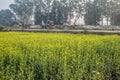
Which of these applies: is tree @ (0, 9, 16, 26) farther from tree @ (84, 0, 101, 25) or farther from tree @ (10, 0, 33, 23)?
tree @ (84, 0, 101, 25)

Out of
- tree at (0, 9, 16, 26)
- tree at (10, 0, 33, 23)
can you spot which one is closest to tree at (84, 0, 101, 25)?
tree at (10, 0, 33, 23)

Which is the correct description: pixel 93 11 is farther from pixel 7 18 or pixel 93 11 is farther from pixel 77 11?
pixel 7 18

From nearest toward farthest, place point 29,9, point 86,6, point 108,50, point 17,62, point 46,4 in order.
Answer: point 17,62 < point 108,50 < point 86,6 < point 46,4 < point 29,9

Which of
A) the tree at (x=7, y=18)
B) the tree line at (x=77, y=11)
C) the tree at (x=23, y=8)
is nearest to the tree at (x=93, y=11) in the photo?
the tree line at (x=77, y=11)

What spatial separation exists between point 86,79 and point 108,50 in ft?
11.1

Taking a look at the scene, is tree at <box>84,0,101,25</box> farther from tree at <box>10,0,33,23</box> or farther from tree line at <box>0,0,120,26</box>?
tree at <box>10,0,33,23</box>

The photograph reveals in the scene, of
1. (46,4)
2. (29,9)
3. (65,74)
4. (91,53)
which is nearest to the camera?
(65,74)

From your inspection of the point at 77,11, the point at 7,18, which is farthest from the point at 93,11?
the point at 7,18

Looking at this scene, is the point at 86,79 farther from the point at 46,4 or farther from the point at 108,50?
the point at 46,4

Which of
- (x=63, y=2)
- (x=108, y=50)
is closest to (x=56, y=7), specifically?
(x=63, y=2)

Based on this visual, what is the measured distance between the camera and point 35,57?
636cm

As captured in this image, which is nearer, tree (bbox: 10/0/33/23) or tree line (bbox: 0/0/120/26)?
tree line (bbox: 0/0/120/26)

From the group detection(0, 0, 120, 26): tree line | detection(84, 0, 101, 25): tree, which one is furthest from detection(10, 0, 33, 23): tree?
detection(84, 0, 101, 25): tree

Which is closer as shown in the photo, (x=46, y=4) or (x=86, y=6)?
(x=86, y=6)
